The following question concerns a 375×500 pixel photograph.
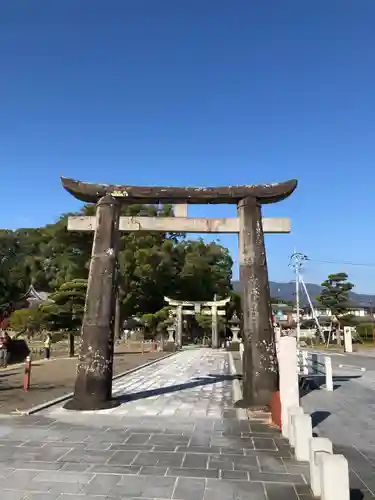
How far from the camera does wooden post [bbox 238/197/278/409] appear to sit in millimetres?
9047

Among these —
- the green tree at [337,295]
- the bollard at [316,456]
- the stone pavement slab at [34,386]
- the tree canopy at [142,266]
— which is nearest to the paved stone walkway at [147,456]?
the bollard at [316,456]

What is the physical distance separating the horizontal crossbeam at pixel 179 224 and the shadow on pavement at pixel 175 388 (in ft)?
14.6

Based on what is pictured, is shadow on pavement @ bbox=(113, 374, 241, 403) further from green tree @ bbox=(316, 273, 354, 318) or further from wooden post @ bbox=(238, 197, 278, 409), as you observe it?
green tree @ bbox=(316, 273, 354, 318)

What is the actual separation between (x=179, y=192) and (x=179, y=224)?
2.88ft

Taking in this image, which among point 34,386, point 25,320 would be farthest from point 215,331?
point 34,386

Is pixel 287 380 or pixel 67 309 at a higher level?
pixel 67 309

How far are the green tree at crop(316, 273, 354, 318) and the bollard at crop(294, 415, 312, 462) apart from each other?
47316 mm

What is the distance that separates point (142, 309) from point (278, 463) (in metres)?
44.8

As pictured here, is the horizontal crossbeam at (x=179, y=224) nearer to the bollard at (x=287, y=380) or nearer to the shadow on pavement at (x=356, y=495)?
the bollard at (x=287, y=380)

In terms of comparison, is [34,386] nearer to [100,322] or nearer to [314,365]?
[100,322]

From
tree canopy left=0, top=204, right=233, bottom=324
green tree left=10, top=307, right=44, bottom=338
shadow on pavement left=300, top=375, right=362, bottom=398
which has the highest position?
tree canopy left=0, top=204, right=233, bottom=324

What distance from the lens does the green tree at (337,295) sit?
49781 mm

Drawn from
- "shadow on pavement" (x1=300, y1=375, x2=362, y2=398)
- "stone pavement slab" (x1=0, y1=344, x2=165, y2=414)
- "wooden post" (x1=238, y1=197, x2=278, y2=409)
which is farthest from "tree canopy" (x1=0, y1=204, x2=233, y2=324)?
"wooden post" (x1=238, y1=197, x2=278, y2=409)

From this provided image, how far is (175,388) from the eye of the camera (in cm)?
1251
